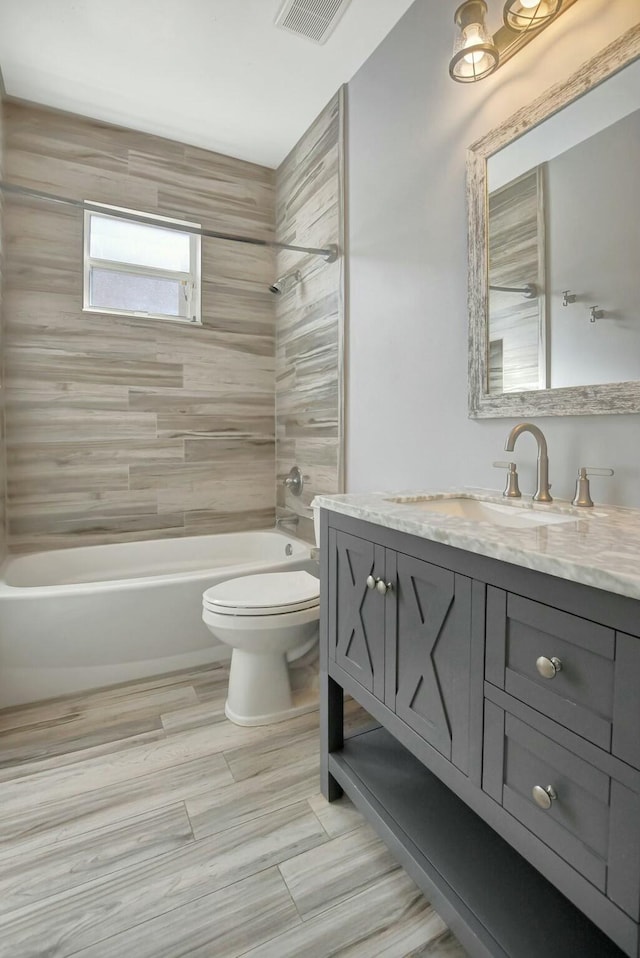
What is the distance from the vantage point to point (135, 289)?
280 centimetres

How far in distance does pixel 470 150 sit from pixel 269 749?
6.81ft

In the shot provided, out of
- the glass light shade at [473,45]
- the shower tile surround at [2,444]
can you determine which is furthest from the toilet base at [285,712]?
the glass light shade at [473,45]

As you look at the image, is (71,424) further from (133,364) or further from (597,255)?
(597,255)

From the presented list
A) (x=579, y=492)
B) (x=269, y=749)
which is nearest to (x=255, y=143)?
(x=579, y=492)

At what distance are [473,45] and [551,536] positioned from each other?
1386mm

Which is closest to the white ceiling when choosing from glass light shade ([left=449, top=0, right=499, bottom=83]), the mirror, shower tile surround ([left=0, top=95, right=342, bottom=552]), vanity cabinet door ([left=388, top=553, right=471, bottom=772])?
shower tile surround ([left=0, top=95, right=342, bottom=552])

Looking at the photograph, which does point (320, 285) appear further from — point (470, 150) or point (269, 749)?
point (269, 749)

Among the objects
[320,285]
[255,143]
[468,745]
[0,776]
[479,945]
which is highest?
[255,143]

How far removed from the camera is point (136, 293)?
2805 mm

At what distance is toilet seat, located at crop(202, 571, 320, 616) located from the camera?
1718mm

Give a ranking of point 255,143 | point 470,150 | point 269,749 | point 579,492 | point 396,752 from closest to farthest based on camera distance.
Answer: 1. point 579,492
2. point 396,752
3. point 470,150
4. point 269,749
5. point 255,143

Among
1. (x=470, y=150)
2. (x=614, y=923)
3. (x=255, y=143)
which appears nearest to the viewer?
(x=614, y=923)

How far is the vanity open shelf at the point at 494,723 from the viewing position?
2.17 ft

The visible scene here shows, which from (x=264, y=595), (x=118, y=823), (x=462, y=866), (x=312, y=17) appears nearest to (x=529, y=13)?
(x=312, y=17)
